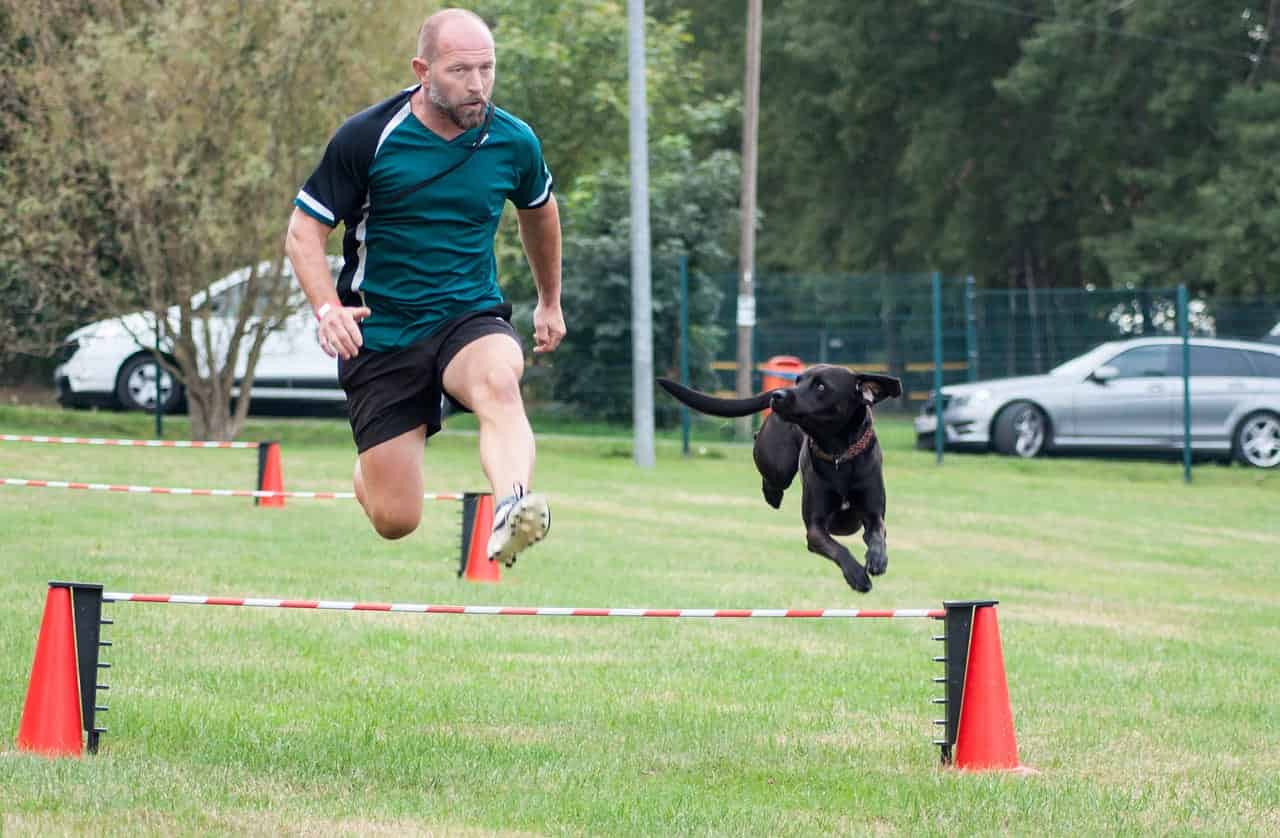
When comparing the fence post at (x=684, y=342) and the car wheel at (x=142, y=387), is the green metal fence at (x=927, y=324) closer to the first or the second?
the fence post at (x=684, y=342)

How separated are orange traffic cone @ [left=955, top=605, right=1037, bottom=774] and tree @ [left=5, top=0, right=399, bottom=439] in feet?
55.1

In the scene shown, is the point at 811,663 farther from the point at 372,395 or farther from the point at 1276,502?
the point at 1276,502

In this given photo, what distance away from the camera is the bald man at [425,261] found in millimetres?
5629

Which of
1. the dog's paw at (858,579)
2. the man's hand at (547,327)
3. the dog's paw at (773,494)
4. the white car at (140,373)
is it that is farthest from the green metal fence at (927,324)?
the man's hand at (547,327)

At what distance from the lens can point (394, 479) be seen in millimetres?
6137

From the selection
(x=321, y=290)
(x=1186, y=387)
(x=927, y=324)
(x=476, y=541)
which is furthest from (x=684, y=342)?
(x=321, y=290)

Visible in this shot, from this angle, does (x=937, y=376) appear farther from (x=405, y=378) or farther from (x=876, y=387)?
(x=405, y=378)

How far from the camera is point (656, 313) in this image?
24328 mm

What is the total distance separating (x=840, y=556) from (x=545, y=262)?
1.50 m

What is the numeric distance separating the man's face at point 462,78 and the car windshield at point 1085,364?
60.3ft

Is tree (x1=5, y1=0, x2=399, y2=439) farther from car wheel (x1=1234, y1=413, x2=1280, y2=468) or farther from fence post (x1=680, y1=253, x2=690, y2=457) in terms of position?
car wheel (x1=1234, y1=413, x2=1280, y2=468)

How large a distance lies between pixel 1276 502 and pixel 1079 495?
2.29m

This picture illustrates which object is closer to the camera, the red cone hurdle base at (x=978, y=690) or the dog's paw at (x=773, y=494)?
the dog's paw at (x=773, y=494)

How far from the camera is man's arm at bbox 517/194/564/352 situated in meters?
6.26
